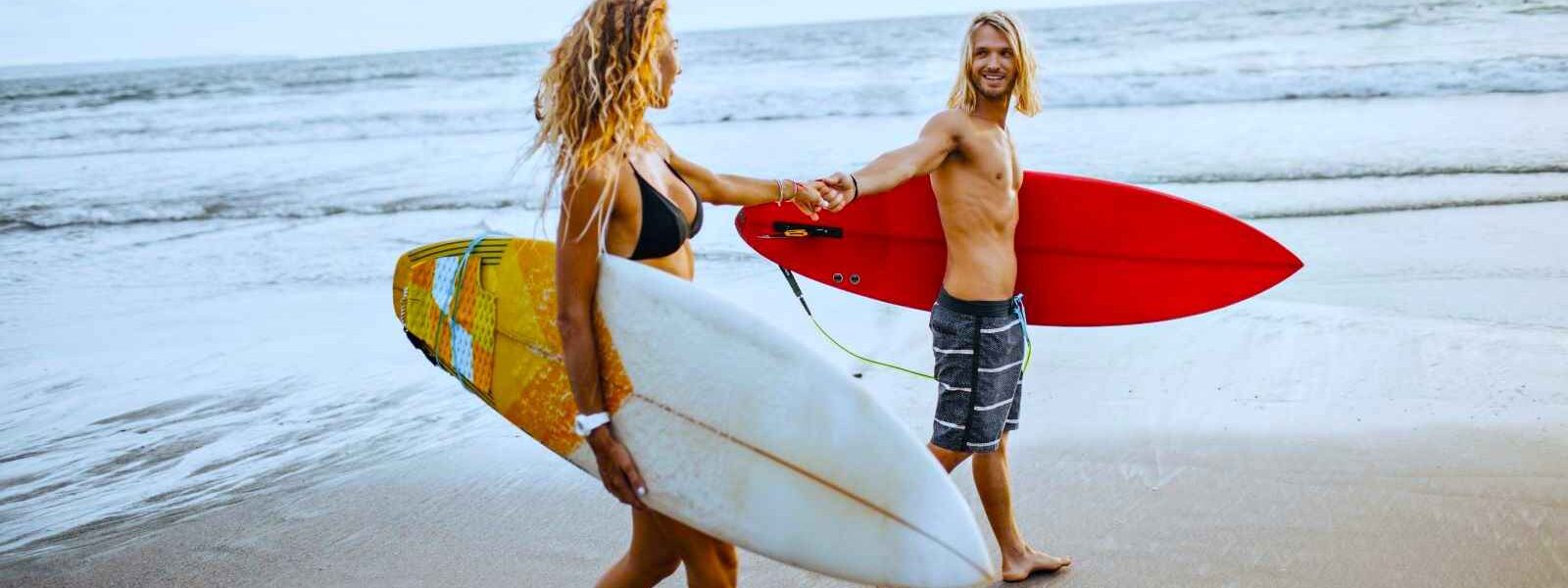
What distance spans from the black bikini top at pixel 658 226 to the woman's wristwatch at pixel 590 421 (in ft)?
0.96

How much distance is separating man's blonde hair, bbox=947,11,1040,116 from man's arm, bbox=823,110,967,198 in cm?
7

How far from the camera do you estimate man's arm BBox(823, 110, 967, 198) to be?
3.05 metres

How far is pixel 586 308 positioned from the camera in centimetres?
211

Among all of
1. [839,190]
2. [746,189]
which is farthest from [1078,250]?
[746,189]

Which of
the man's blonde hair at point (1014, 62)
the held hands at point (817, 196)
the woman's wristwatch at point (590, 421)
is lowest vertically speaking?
the woman's wristwatch at point (590, 421)

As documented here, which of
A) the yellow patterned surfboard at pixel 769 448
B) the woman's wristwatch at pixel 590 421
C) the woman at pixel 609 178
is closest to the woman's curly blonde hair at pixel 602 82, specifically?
the woman at pixel 609 178

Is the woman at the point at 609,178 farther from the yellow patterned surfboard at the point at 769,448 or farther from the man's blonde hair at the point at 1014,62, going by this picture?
the man's blonde hair at the point at 1014,62

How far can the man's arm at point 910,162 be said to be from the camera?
305cm

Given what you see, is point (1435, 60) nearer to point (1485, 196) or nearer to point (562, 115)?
point (1485, 196)

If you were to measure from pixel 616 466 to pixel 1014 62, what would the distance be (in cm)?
158

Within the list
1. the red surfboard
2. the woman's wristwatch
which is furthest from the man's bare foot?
the woman's wristwatch

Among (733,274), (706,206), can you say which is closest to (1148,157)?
(706,206)

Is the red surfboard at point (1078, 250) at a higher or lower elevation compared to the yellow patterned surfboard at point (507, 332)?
lower

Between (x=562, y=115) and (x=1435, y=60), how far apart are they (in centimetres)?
1619
